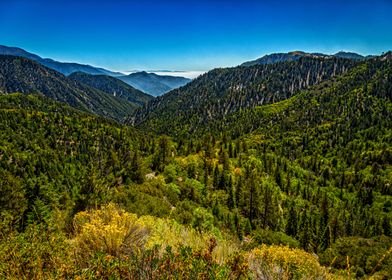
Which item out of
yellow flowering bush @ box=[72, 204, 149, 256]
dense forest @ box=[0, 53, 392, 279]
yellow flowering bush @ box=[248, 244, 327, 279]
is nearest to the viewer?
dense forest @ box=[0, 53, 392, 279]

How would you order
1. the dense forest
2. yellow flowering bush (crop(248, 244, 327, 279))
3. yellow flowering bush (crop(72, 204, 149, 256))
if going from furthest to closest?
yellow flowering bush (crop(72, 204, 149, 256)), yellow flowering bush (crop(248, 244, 327, 279)), the dense forest

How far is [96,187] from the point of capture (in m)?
40.2

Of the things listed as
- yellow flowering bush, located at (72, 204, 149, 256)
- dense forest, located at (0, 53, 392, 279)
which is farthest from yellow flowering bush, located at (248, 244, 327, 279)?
yellow flowering bush, located at (72, 204, 149, 256)

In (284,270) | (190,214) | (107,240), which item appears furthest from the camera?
(190,214)

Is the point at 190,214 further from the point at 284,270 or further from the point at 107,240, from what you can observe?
the point at 284,270

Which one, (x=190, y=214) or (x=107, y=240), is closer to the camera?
(x=107, y=240)

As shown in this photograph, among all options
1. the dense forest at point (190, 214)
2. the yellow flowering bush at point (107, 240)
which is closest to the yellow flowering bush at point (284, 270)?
the dense forest at point (190, 214)

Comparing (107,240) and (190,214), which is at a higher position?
(107,240)

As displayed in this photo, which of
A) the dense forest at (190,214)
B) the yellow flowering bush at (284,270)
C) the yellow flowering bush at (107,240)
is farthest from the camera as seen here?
the yellow flowering bush at (107,240)

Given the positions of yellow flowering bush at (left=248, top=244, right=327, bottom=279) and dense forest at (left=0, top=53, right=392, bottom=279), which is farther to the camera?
yellow flowering bush at (left=248, top=244, right=327, bottom=279)

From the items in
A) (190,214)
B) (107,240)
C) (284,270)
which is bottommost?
(190,214)

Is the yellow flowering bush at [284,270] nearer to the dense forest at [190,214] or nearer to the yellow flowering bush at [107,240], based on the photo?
the dense forest at [190,214]

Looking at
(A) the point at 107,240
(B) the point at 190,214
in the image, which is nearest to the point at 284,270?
(A) the point at 107,240

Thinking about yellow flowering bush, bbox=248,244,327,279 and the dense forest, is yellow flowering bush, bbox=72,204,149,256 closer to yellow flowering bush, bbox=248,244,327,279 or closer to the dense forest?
the dense forest
